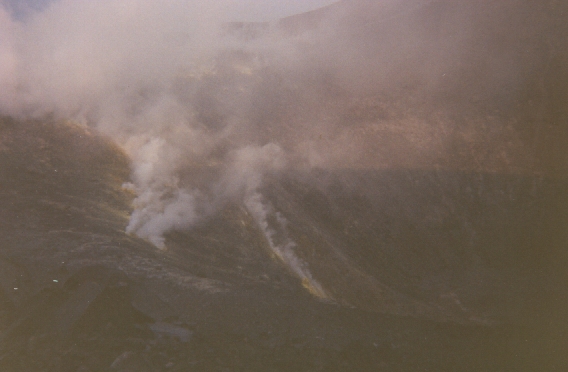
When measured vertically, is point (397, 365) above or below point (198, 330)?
above

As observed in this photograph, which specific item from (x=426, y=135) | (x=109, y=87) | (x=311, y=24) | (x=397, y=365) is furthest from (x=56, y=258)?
(x=311, y=24)

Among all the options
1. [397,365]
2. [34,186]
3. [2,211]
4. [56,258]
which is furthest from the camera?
[34,186]

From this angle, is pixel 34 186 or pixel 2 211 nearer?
pixel 2 211

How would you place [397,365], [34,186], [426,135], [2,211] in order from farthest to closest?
[426,135] → [34,186] → [2,211] → [397,365]

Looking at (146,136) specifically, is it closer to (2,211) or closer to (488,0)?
(2,211)

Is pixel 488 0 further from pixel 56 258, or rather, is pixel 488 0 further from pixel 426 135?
pixel 56 258

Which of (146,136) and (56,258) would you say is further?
(146,136)

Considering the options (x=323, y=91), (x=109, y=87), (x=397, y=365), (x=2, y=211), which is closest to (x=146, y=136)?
(x=109, y=87)

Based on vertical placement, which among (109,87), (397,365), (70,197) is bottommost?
(397,365)

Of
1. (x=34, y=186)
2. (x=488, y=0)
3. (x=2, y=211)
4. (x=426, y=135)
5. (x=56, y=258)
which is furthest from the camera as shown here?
(x=488, y=0)
